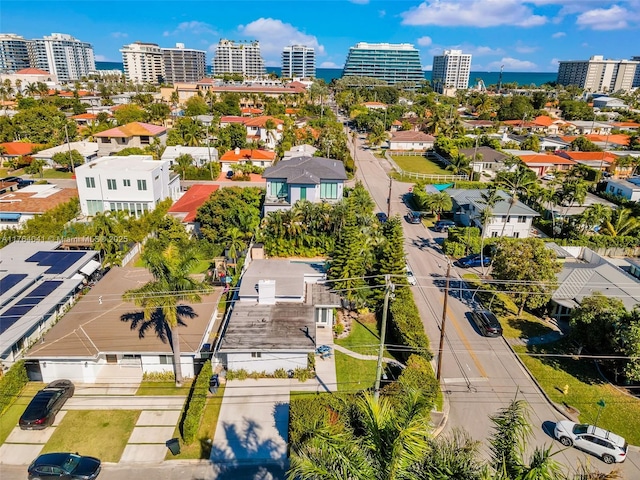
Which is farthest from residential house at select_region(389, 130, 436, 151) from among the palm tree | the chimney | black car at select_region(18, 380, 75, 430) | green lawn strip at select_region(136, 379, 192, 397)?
black car at select_region(18, 380, 75, 430)

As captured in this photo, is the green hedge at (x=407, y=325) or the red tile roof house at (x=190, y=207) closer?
the green hedge at (x=407, y=325)

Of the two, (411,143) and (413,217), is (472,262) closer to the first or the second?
(413,217)

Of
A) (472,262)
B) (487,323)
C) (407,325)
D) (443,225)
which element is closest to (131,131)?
(443,225)

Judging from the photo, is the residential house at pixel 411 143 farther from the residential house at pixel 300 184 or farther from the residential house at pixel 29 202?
the residential house at pixel 29 202

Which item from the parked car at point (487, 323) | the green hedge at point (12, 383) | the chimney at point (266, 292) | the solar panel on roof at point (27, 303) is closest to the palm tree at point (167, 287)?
the chimney at point (266, 292)

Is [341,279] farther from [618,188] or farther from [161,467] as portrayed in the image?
[618,188]

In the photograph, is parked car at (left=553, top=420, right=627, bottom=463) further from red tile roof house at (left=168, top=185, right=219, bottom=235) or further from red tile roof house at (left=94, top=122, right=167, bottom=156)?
red tile roof house at (left=94, top=122, right=167, bottom=156)

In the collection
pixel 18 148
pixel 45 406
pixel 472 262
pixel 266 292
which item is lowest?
pixel 45 406
